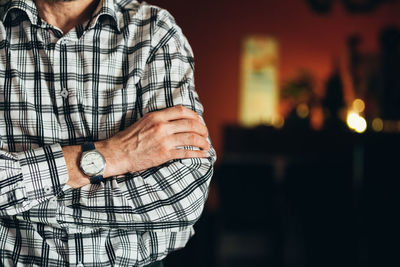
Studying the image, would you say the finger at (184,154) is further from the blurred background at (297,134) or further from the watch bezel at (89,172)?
the blurred background at (297,134)

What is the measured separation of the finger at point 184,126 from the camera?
1215 mm

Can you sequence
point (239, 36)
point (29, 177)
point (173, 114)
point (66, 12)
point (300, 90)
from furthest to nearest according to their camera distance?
point (239, 36)
point (300, 90)
point (66, 12)
point (173, 114)
point (29, 177)

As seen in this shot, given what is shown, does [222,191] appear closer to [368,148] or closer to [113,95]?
[368,148]

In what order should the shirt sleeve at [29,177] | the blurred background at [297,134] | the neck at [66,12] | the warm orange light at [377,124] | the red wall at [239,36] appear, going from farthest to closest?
1. the red wall at [239,36]
2. the warm orange light at [377,124]
3. the blurred background at [297,134]
4. the neck at [66,12]
5. the shirt sleeve at [29,177]

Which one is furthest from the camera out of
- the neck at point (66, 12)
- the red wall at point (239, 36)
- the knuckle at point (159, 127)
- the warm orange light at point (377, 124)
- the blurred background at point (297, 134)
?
the red wall at point (239, 36)

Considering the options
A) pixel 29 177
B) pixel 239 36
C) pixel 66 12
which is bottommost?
pixel 29 177

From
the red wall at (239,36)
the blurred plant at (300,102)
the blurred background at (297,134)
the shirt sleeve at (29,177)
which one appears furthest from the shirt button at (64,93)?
the red wall at (239,36)

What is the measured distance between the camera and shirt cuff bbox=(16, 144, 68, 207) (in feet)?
3.66

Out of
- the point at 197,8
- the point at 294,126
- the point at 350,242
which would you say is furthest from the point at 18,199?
the point at 197,8

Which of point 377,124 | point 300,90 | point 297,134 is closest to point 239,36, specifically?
point 300,90

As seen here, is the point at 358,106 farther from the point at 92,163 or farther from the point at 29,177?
the point at 29,177

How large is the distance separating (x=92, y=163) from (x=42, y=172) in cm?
12

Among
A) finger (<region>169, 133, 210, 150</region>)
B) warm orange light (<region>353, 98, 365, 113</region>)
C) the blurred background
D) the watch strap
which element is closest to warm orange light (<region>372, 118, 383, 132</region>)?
the blurred background

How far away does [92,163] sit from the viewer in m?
1.16
